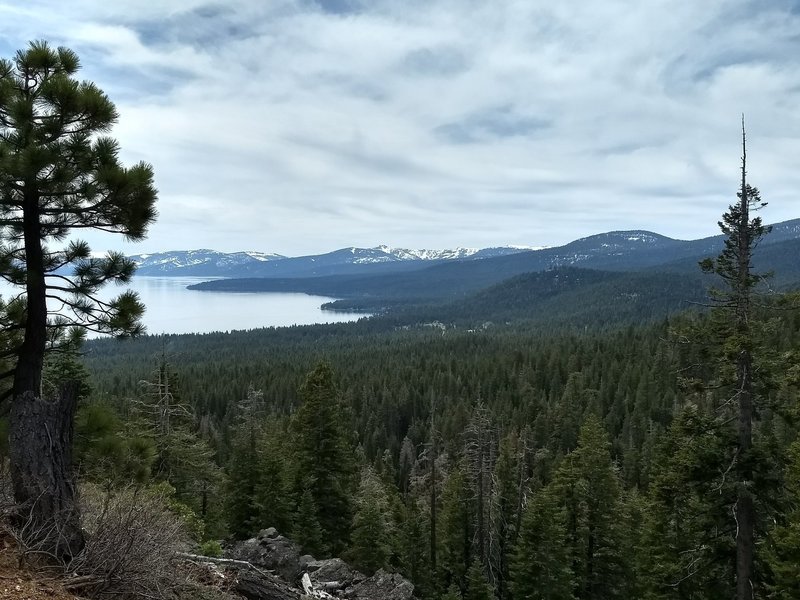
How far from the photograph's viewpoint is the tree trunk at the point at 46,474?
5.38 meters

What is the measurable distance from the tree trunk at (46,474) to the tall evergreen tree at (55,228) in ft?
0.04

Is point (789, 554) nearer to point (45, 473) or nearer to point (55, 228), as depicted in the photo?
point (45, 473)

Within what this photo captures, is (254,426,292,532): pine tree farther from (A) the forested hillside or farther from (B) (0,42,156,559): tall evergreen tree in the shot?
(B) (0,42,156,559): tall evergreen tree

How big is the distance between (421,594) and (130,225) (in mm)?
22627

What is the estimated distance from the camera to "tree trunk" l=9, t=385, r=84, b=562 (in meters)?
5.38

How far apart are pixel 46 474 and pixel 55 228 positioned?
11.0 feet

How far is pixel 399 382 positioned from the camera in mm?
86812

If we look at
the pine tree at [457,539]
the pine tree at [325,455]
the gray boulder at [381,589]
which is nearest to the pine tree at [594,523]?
the pine tree at [457,539]

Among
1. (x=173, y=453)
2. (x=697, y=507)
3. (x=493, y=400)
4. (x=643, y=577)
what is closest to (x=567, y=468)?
(x=643, y=577)

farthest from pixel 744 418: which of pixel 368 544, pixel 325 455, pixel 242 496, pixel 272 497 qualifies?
pixel 242 496

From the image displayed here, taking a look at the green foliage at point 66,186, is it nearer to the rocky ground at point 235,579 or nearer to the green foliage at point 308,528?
the rocky ground at point 235,579

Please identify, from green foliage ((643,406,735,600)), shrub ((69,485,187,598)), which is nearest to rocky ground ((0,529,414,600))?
shrub ((69,485,187,598))

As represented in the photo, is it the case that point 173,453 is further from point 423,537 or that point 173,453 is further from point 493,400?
point 493,400

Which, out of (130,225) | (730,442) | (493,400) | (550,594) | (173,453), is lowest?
(493,400)
